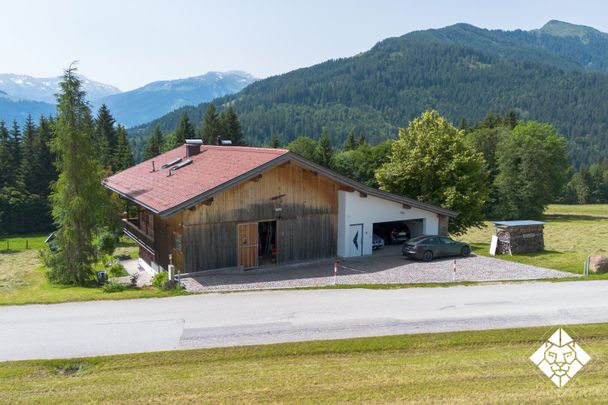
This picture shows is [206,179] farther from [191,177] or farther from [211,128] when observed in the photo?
[211,128]

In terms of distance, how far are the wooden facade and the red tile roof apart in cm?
71

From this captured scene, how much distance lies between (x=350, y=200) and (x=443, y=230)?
683 centimetres

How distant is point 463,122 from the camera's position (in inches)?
3740

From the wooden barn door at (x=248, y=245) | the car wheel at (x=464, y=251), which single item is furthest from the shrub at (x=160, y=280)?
the car wheel at (x=464, y=251)

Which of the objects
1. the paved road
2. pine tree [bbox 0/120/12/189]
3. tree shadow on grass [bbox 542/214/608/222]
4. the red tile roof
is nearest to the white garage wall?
the red tile roof

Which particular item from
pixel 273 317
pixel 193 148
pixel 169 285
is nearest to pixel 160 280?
pixel 169 285

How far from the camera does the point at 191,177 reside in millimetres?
25766

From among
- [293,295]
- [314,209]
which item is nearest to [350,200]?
[314,209]

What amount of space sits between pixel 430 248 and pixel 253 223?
9058 mm

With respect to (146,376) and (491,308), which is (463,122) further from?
(146,376)

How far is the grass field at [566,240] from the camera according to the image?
83.9 ft

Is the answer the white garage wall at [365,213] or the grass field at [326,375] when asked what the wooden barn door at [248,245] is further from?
the grass field at [326,375]

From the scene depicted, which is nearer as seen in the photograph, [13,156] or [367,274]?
[367,274]

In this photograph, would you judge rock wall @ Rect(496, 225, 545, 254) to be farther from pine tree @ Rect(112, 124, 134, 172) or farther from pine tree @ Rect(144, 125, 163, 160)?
pine tree @ Rect(144, 125, 163, 160)
